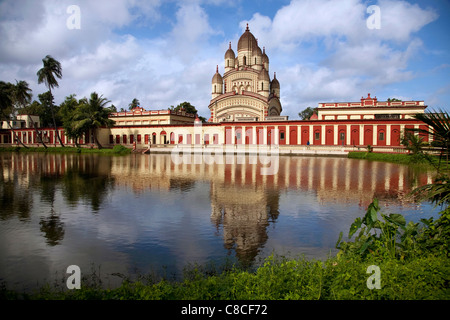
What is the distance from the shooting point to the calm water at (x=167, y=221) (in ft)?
24.1

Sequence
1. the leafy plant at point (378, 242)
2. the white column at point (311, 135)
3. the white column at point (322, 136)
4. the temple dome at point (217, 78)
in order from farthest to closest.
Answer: the temple dome at point (217, 78) < the white column at point (311, 135) < the white column at point (322, 136) < the leafy plant at point (378, 242)

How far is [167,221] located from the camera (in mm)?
10469

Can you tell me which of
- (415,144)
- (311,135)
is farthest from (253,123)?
(415,144)

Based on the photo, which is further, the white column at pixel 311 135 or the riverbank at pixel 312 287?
the white column at pixel 311 135

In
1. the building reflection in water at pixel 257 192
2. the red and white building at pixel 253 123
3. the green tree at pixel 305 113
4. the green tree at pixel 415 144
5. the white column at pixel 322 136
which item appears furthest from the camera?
the green tree at pixel 305 113

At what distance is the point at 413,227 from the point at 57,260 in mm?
7970

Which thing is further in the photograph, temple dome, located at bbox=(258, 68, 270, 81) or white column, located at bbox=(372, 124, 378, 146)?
temple dome, located at bbox=(258, 68, 270, 81)

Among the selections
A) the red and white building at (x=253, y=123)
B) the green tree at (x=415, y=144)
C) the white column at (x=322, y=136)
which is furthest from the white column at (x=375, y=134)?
the green tree at (x=415, y=144)

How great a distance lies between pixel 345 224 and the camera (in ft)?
32.9

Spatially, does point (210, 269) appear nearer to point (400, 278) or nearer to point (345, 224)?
point (400, 278)

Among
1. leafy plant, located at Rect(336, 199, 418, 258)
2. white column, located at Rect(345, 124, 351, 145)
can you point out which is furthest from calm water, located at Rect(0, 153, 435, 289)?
white column, located at Rect(345, 124, 351, 145)

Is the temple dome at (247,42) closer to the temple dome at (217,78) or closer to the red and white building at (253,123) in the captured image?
the red and white building at (253,123)

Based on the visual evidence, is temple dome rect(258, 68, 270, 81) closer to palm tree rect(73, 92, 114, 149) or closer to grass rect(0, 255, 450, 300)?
palm tree rect(73, 92, 114, 149)

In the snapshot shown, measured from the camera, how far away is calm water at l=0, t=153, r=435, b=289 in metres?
7.34
